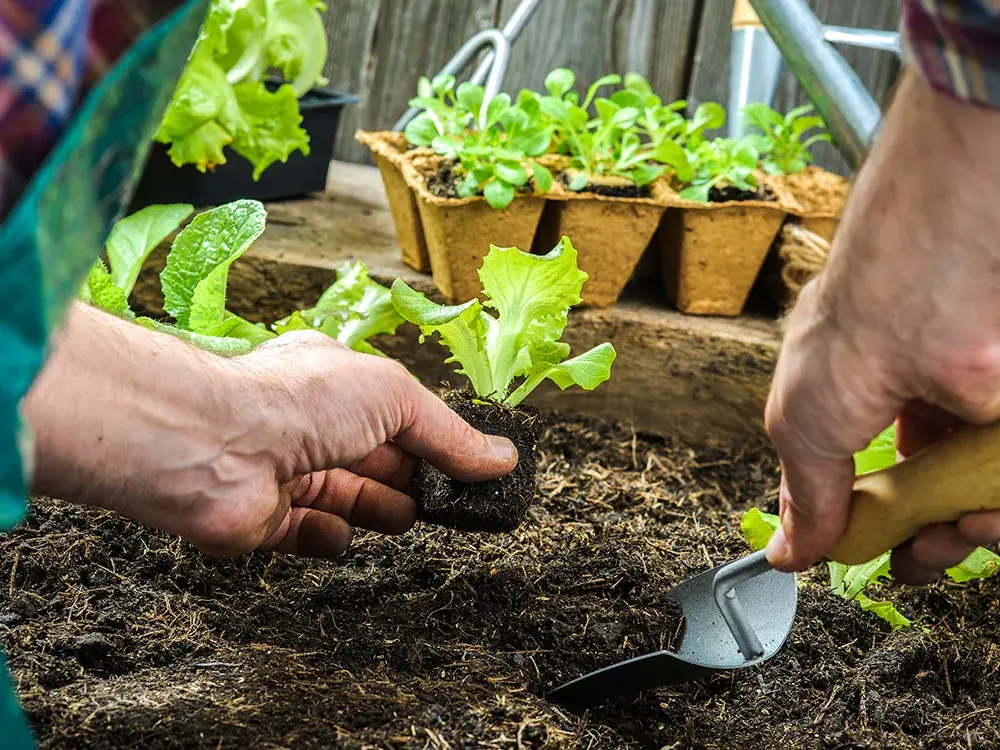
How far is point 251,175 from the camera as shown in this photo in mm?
2055

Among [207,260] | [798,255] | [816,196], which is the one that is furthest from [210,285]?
[816,196]

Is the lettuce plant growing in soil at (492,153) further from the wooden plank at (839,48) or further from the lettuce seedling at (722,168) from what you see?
the wooden plank at (839,48)

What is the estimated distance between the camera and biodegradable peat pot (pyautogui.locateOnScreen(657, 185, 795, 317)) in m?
1.76

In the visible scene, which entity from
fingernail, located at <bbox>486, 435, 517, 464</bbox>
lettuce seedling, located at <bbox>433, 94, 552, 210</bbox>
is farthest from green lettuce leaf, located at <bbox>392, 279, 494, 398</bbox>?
lettuce seedling, located at <bbox>433, 94, 552, 210</bbox>

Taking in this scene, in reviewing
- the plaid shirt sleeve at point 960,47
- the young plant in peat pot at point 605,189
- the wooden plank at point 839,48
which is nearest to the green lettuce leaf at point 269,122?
the young plant in peat pot at point 605,189

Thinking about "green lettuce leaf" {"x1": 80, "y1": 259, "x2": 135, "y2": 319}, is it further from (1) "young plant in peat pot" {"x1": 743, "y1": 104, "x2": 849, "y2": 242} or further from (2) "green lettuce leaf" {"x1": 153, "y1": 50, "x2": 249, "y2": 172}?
(1) "young plant in peat pot" {"x1": 743, "y1": 104, "x2": 849, "y2": 242}

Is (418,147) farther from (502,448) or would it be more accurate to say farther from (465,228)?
(502,448)

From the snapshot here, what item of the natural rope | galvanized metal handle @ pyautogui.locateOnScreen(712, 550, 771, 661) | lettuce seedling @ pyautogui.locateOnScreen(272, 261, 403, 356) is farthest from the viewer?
the natural rope

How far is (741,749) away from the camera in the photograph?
1.01 metres

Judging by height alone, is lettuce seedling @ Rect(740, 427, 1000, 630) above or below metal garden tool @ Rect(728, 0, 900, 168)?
below

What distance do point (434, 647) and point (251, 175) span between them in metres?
1.25

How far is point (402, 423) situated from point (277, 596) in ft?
0.89

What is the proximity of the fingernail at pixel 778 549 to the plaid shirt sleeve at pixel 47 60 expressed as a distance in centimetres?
63

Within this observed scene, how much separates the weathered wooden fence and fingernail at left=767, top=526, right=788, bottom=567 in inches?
77.5
